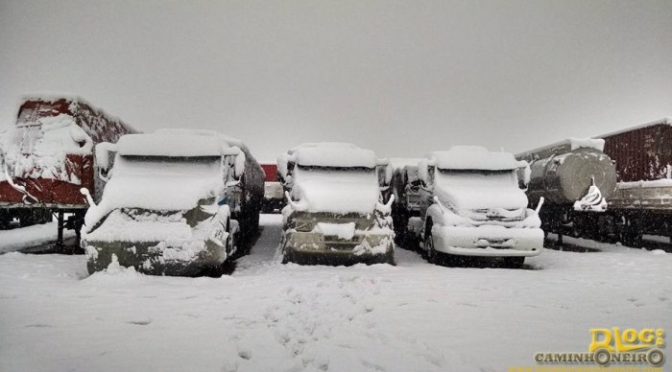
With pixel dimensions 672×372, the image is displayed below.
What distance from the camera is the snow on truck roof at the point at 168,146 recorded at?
7.79 m

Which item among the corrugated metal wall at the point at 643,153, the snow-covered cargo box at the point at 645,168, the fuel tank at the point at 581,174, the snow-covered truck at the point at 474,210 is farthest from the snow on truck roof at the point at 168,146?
the corrugated metal wall at the point at 643,153

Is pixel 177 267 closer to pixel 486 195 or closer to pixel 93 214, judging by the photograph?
pixel 93 214

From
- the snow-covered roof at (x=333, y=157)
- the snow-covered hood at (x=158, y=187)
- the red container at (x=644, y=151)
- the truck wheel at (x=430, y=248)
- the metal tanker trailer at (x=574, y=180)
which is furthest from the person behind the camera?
the red container at (x=644, y=151)

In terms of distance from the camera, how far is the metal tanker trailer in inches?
487

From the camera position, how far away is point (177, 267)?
6.90 m

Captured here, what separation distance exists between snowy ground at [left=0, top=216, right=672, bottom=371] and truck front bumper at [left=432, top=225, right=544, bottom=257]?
550 mm

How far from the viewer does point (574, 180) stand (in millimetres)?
12398

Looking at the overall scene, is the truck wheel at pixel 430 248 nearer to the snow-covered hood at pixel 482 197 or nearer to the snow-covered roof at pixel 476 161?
the snow-covered hood at pixel 482 197

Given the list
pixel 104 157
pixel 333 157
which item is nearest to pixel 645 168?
pixel 333 157

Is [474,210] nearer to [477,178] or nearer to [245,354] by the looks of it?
[477,178]

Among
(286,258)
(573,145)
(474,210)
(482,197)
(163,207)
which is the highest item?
(573,145)

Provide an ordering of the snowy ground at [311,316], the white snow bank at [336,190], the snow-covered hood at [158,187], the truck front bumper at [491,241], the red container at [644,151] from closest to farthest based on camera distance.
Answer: the snowy ground at [311,316], the snow-covered hood at [158,187], the white snow bank at [336,190], the truck front bumper at [491,241], the red container at [644,151]

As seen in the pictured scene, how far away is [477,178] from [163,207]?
6.55 m

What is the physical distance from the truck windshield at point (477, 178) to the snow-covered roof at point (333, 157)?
1.76m
